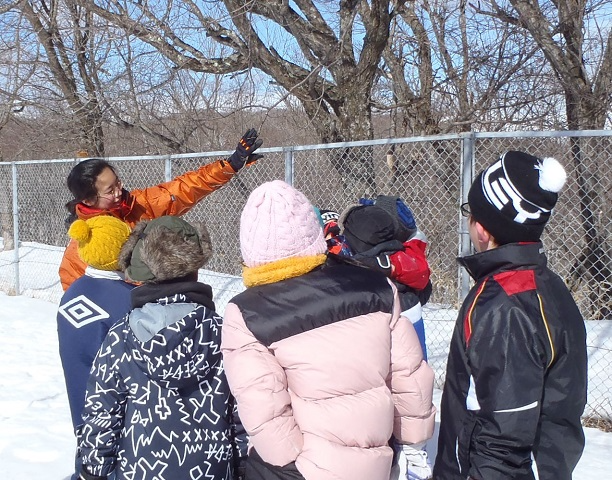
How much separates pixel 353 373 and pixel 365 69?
5904 millimetres

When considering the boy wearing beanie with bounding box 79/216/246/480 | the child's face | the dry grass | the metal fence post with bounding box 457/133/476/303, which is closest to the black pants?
the boy wearing beanie with bounding box 79/216/246/480

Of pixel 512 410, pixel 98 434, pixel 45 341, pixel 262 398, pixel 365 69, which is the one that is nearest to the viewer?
pixel 512 410

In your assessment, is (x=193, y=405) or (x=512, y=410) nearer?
(x=512, y=410)

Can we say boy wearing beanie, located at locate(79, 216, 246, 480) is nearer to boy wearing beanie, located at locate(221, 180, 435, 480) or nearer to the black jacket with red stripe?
boy wearing beanie, located at locate(221, 180, 435, 480)

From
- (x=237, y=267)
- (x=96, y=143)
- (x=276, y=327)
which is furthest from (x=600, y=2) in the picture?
(x=96, y=143)

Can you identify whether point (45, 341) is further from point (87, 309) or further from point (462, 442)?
point (462, 442)

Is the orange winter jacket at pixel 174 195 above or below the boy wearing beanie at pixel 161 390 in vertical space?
above

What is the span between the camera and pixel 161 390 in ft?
6.83

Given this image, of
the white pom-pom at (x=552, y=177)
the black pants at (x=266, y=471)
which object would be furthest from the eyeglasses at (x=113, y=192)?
the white pom-pom at (x=552, y=177)

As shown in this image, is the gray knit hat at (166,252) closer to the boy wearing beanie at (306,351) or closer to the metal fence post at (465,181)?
the boy wearing beanie at (306,351)

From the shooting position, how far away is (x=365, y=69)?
719cm

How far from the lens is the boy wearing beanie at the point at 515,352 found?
1.67 meters

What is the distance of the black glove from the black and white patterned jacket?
1.89m

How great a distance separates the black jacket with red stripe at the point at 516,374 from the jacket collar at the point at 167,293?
0.90m
